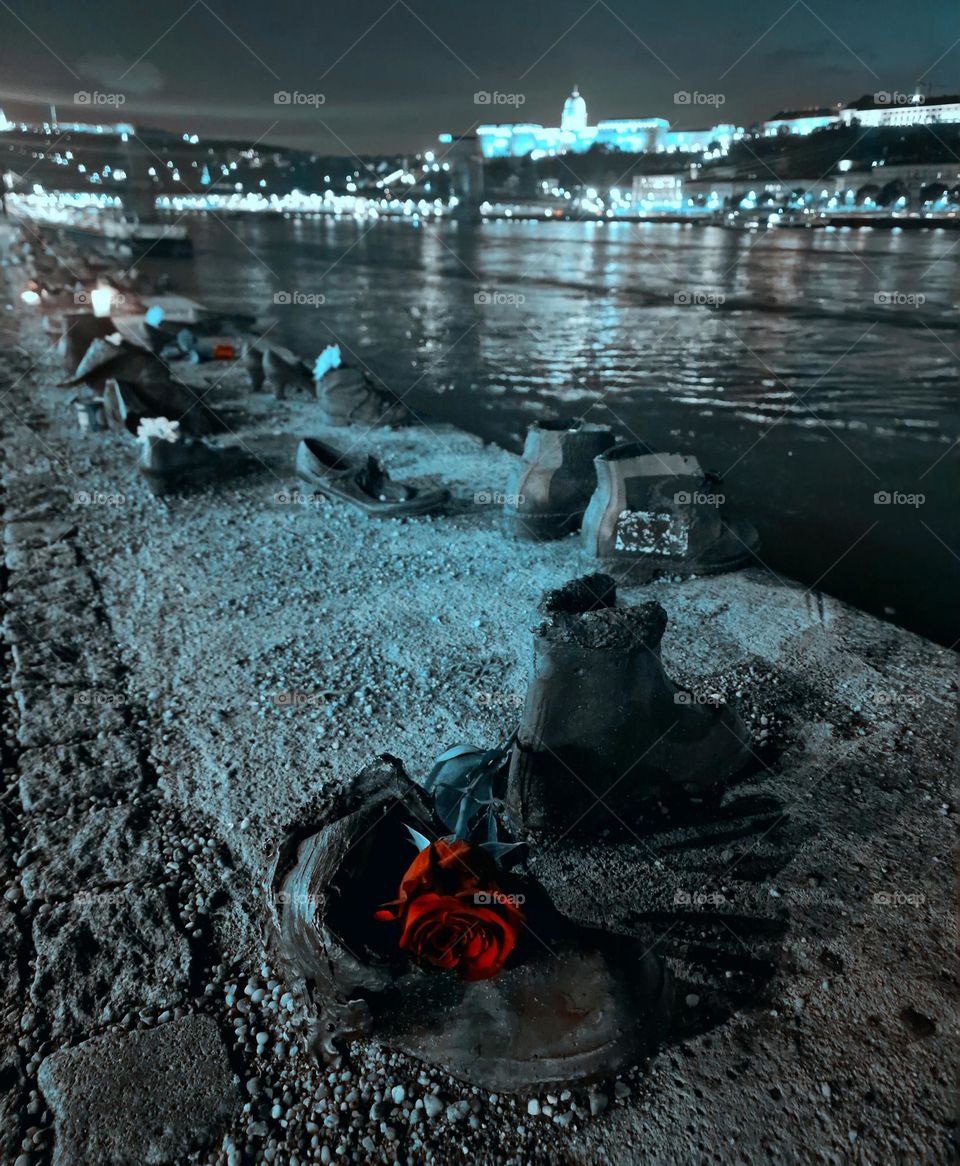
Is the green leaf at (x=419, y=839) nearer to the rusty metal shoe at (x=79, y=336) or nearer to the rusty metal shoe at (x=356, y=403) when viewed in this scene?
the rusty metal shoe at (x=356, y=403)

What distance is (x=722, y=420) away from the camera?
8797 millimetres

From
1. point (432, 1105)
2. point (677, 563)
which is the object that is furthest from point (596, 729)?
point (677, 563)

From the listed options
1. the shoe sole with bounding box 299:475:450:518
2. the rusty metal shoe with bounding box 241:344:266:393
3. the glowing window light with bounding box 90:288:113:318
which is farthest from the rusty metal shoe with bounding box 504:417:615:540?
the glowing window light with bounding box 90:288:113:318

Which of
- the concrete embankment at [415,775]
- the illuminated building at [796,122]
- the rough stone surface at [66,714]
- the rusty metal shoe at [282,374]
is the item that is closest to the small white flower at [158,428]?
the concrete embankment at [415,775]

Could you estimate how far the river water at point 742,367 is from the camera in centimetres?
586

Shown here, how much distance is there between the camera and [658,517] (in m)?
4.50

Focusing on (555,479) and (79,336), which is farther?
(79,336)

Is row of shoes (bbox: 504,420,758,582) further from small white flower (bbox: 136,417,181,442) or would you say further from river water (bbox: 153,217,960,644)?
small white flower (bbox: 136,417,181,442)

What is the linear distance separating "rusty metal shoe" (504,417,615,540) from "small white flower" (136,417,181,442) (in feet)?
9.70

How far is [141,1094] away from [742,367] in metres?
11.7

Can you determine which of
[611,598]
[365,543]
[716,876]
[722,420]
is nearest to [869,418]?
[722,420]

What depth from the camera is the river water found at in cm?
586

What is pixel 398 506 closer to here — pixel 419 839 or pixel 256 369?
pixel 419 839

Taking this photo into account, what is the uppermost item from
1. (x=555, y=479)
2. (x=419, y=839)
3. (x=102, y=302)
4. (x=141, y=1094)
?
(x=102, y=302)
